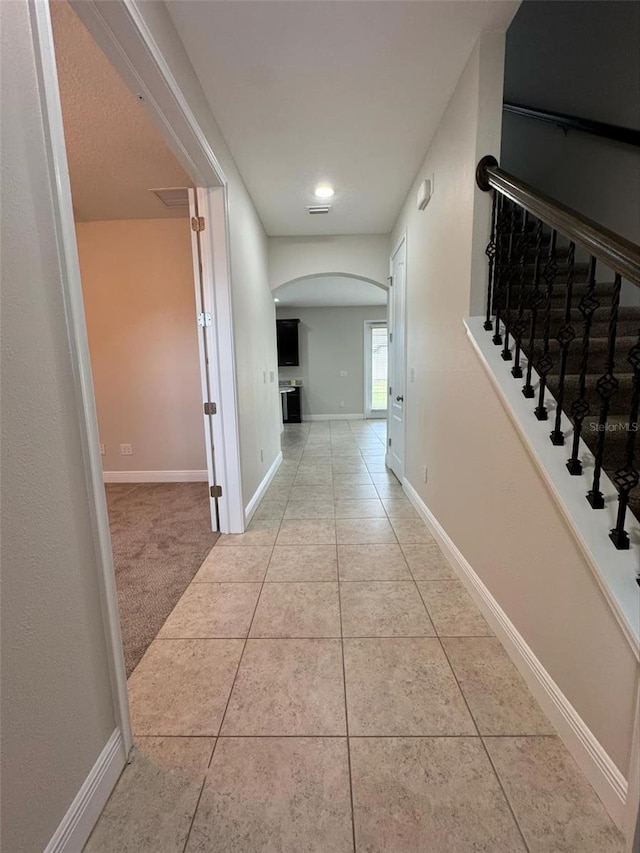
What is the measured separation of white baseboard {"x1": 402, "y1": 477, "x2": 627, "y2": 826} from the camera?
933mm

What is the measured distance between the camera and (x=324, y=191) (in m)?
3.01

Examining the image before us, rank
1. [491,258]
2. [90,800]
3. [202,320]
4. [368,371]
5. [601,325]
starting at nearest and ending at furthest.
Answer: [90,800], [491,258], [601,325], [202,320], [368,371]

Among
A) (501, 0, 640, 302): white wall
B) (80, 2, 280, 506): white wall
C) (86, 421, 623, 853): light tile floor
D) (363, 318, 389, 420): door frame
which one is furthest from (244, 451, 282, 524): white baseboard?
(363, 318, 389, 420): door frame

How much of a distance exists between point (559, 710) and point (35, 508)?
5.30ft

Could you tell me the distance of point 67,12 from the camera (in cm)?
145

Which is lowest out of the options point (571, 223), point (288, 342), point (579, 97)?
point (571, 223)

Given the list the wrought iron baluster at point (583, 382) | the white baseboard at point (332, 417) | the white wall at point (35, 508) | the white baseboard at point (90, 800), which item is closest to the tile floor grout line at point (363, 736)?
the white baseboard at point (90, 800)

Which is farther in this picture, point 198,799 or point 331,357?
point 331,357

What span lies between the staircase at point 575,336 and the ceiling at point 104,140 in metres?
1.80

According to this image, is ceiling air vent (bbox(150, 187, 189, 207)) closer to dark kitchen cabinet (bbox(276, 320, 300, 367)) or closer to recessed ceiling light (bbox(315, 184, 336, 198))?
recessed ceiling light (bbox(315, 184, 336, 198))

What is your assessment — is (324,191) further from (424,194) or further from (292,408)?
(292,408)

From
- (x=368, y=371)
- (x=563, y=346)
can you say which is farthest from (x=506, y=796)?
(x=368, y=371)

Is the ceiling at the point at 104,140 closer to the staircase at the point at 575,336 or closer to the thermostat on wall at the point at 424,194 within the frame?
the thermostat on wall at the point at 424,194

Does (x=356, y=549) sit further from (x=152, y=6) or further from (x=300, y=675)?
(x=152, y=6)
